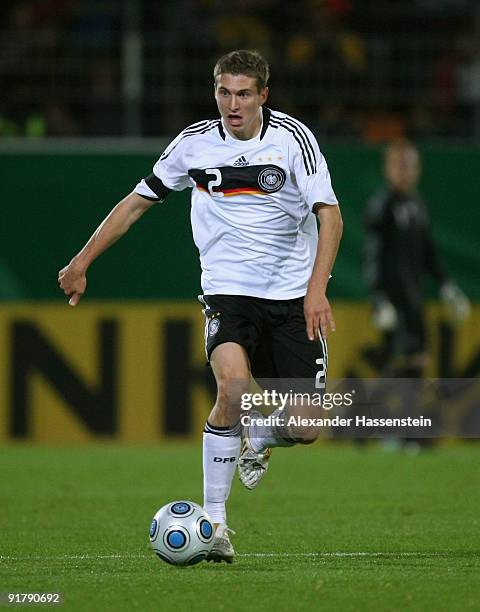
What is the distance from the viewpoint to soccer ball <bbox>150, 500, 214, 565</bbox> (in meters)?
6.54

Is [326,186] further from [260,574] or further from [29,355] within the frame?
[29,355]

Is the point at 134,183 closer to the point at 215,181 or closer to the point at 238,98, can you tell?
the point at 215,181

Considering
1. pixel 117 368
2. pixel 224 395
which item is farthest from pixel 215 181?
pixel 117 368

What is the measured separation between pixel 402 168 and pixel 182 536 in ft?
25.6

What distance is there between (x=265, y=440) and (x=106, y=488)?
3.43 metres

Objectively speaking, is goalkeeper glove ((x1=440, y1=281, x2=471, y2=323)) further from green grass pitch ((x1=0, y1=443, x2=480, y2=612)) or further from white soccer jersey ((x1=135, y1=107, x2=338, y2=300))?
white soccer jersey ((x1=135, y1=107, x2=338, y2=300))

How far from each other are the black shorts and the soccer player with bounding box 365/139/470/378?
20.9ft

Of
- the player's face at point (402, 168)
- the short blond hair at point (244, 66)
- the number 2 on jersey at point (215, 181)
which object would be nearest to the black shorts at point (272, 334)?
the number 2 on jersey at point (215, 181)

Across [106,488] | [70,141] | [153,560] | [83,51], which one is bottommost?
[106,488]

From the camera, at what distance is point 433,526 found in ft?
27.2

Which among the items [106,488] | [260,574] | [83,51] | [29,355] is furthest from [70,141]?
[260,574]

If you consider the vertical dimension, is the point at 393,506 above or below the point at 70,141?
below

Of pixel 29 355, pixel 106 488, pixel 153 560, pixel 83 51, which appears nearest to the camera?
pixel 153 560

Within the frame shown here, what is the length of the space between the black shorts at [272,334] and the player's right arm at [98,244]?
0.55m
